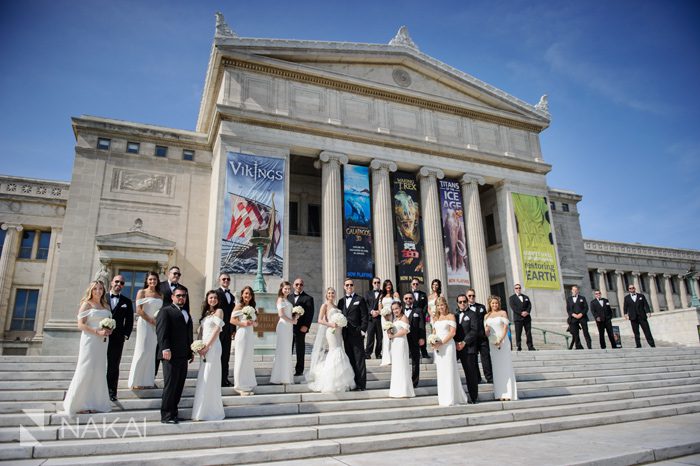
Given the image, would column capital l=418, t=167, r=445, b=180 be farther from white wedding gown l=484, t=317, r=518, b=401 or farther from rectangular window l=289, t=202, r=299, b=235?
white wedding gown l=484, t=317, r=518, b=401

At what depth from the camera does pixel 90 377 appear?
651 centimetres

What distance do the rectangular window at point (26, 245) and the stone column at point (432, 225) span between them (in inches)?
822

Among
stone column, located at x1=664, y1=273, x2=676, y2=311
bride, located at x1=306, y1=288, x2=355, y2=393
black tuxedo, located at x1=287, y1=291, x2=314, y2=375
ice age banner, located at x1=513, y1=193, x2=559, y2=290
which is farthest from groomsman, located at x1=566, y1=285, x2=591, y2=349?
stone column, located at x1=664, y1=273, x2=676, y2=311

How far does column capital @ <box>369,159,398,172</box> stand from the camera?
23203mm

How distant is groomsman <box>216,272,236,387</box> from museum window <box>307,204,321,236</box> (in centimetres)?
1707

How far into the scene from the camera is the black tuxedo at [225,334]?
806 cm

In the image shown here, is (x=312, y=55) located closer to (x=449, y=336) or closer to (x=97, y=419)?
(x=449, y=336)

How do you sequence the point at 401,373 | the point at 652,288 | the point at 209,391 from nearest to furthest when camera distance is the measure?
1. the point at 209,391
2. the point at 401,373
3. the point at 652,288

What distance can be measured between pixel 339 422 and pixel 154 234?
1700 centimetres

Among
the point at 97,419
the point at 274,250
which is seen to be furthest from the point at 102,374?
the point at 274,250

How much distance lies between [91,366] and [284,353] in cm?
325

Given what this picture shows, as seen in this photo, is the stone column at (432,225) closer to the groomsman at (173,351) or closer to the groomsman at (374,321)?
the groomsman at (374,321)

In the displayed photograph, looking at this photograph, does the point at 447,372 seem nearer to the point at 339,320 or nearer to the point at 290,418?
the point at 339,320

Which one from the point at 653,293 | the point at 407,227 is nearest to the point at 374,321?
the point at 407,227
